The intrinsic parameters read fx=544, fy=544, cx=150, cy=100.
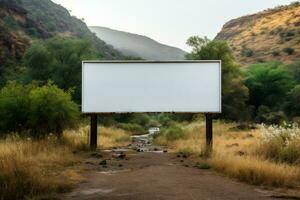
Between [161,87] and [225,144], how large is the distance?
4774mm

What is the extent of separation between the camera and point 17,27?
77.1m

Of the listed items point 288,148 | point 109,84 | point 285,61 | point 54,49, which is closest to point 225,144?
point 109,84

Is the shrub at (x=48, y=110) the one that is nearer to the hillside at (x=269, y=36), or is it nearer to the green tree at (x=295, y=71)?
the green tree at (x=295, y=71)

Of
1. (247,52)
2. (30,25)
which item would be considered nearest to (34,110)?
(30,25)

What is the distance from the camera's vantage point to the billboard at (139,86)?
2638 centimetres

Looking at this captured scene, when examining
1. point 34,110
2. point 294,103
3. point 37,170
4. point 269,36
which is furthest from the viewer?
point 269,36

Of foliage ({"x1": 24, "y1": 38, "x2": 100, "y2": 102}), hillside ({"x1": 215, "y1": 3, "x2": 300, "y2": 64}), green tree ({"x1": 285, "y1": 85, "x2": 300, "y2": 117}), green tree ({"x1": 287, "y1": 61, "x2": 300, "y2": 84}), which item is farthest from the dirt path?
hillside ({"x1": 215, "y1": 3, "x2": 300, "y2": 64})

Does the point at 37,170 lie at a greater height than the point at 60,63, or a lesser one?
lesser

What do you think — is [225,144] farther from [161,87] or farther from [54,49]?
[54,49]

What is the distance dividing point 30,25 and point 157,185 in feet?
241

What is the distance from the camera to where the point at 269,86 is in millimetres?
66438

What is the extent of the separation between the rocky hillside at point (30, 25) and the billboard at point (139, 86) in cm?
3525

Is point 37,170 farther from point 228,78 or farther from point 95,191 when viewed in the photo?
point 228,78

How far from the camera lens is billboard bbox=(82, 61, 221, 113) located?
26.4 meters
